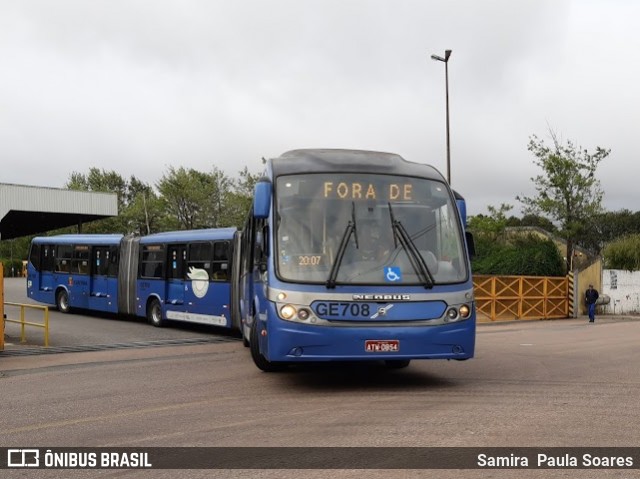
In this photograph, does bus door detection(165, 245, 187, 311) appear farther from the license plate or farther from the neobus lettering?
the license plate

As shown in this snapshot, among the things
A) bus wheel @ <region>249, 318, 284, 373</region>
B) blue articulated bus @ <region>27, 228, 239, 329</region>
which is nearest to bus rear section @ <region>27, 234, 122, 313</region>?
blue articulated bus @ <region>27, 228, 239, 329</region>

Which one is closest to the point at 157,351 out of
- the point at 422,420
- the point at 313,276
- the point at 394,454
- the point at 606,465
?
the point at 313,276

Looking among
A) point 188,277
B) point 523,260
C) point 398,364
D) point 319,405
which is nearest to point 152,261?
point 188,277

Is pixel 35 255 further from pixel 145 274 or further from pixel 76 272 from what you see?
pixel 145 274

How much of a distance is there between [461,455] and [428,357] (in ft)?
11.1

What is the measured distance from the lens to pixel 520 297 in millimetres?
33281

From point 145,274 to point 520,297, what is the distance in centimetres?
1658

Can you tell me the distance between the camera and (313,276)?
10.0m

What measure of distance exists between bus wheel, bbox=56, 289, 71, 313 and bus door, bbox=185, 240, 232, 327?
26.3ft

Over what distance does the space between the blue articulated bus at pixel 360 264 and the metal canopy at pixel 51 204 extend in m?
37.1

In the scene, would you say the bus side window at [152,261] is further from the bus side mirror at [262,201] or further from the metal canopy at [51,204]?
the metal canopy at [51,204]

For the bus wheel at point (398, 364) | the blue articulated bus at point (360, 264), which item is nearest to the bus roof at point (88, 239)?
the bus wheel at point (398, 364)

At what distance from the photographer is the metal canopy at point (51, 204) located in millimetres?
44312

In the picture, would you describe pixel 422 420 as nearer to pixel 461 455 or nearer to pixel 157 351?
pixel 461 455
